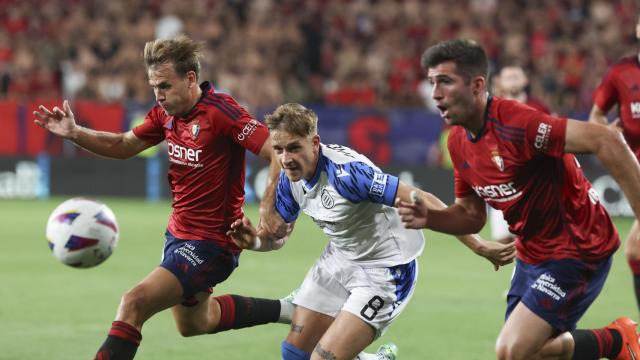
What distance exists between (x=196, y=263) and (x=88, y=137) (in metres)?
1.19

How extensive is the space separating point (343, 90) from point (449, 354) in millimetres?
12667

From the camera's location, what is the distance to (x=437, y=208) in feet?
18.1

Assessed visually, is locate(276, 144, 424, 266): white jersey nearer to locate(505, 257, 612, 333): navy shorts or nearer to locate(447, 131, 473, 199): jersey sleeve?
locate(447, 131, 473, 199): jersey sleeve

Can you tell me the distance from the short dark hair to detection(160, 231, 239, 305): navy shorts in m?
1.80

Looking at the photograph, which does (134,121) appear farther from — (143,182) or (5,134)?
(5,134)

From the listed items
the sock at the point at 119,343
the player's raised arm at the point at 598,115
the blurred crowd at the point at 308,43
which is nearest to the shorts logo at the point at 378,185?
the sock at the point at 119,343

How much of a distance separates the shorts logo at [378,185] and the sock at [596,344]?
1243 mm

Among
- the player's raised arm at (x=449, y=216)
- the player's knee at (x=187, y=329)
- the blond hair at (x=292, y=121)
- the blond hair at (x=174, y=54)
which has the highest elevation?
the blond hair at (x=174, y=54)

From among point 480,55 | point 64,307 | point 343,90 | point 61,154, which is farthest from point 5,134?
point 480,55

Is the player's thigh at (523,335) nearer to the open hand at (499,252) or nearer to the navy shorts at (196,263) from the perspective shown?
the open hand at (499,252)

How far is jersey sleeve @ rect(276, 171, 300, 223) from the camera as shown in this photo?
235 inches

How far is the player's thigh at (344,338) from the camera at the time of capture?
5.49 meters

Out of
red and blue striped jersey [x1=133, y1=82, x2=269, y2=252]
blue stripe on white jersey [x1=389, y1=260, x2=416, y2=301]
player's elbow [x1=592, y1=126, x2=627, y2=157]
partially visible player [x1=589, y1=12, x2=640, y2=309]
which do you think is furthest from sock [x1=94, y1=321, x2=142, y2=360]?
partially visible player [x1=589, y1=12, x2=640, y2=309]

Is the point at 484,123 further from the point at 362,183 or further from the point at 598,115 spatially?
the point at 598,115
